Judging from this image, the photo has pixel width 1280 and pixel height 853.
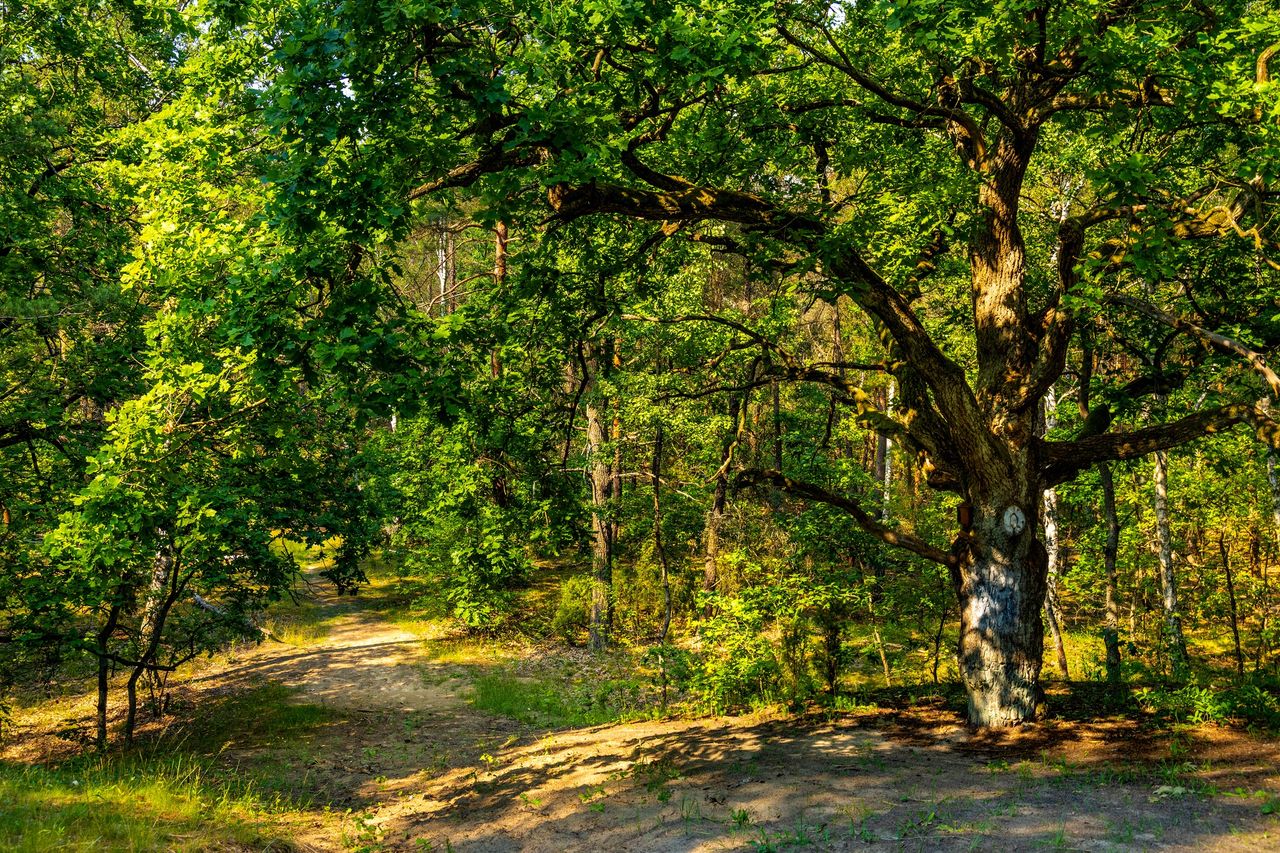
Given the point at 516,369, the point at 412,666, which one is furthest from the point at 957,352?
the point at 412,666

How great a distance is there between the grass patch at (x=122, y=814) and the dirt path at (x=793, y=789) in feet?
2.93

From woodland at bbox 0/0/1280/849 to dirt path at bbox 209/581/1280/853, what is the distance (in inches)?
37.1

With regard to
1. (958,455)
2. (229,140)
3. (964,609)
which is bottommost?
(964,609)

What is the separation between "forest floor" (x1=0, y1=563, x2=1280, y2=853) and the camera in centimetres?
619

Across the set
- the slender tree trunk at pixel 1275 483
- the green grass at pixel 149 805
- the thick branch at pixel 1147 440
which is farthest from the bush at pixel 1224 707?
the green grass at pixel 149 805

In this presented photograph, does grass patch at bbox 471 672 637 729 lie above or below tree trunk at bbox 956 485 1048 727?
below

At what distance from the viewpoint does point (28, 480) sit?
1170 centimetres

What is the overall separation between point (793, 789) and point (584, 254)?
6411mm

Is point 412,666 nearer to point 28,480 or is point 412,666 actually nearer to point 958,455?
point 28,480

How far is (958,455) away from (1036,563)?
154 centimetres

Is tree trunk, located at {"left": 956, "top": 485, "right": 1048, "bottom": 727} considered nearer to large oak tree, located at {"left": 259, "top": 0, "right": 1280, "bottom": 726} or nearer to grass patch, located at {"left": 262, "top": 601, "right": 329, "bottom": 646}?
large oak tree, located at {"left": 259, "top": 0, "right": 1280, "bottom": 726}

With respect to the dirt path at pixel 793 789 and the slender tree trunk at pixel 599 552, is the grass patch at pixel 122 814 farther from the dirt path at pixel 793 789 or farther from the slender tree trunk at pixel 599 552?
the slender tree trunk at pixel 599 552

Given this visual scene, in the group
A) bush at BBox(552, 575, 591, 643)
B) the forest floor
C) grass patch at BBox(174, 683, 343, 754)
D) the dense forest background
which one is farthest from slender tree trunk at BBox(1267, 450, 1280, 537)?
grass patch at BBox(174, 683, 343, 754)

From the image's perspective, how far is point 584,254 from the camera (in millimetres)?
9641
